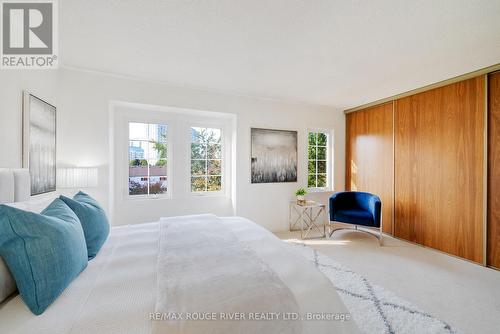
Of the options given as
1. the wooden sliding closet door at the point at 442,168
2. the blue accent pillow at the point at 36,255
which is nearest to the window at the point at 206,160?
the blue accent pillow at the point at 36,255

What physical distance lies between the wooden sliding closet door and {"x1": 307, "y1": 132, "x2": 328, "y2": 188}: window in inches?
51.2

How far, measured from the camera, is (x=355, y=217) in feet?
11.8

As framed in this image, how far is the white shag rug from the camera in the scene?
1.66m

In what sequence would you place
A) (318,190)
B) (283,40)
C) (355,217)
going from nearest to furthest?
1. (283,40)
2. (355,217)
3. (318,190)

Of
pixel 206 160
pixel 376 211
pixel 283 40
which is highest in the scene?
pixel 283 40

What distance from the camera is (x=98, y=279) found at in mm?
1176

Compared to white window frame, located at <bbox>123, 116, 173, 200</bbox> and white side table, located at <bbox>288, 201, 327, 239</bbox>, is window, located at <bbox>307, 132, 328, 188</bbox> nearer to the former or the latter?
white side table, located at <bbox>288, 201, 327, 239</bbox>

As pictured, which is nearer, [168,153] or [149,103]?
[149,103]

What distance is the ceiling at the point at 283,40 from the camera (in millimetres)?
1730

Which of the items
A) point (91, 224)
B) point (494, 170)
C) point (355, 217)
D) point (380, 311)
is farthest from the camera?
point (355, 217)

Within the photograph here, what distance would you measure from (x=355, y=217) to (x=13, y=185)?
13.3ft

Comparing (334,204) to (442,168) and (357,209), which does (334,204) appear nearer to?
(357,209)

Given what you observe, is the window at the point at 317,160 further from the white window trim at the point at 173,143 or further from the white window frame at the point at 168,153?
the white window frame at the point at 168,153

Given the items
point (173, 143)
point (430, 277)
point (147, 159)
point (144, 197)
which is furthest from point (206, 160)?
point (430, 277)
